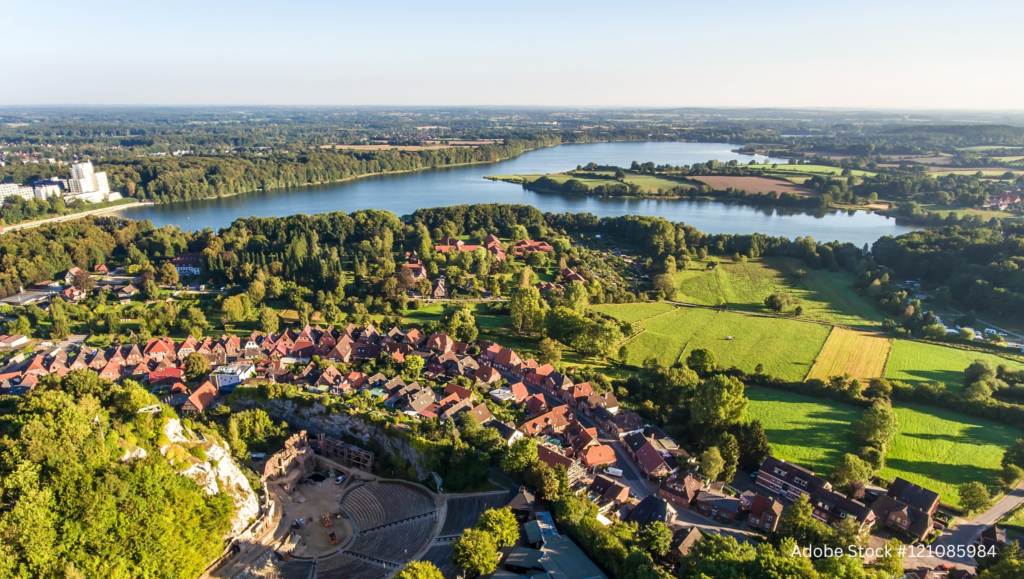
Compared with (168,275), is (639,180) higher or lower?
higher

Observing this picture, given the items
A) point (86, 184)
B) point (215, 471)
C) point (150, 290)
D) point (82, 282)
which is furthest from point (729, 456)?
point (86, 184)

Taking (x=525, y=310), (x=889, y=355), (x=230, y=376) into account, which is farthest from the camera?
(x=525, y=310)

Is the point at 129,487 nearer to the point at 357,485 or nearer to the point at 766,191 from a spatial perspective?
the point at 357,485

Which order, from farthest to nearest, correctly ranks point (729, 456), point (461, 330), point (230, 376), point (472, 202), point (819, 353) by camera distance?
point (472, 202)
point (461, 330)
point (819, 353)
point (230, 376)
point (729, 456)

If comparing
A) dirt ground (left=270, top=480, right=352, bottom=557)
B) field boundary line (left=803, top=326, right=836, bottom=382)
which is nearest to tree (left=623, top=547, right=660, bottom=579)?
dirt ground (left=270, top=480, right=352, bottom=557)

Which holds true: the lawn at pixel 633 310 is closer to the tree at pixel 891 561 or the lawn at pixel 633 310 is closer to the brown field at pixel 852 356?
the brown field at pixel 852 356

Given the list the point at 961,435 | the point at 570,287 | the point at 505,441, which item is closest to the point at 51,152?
the point at 570,287

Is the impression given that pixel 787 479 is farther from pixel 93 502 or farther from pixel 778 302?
pixel 93 502
